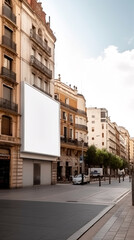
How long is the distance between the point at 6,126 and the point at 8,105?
6.39 feet

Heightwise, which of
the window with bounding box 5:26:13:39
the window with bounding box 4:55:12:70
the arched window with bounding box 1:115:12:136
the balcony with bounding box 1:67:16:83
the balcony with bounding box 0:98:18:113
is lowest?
the arched window with bounding box 1:115:12:136

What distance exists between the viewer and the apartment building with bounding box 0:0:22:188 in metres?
30.3

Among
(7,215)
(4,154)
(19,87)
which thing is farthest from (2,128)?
(7,215)

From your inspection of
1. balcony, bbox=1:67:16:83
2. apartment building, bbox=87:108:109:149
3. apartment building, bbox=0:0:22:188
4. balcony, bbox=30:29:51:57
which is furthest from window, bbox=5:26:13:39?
apartment building, bbox=87:108:109:149

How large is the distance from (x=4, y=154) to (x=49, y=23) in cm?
2120

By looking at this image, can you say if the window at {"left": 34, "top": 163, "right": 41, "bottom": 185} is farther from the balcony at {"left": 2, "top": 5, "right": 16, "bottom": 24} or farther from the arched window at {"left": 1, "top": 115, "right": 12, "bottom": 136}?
the balcony at {"left": 2, "top": 5, "right": 16, "bottom": 24}

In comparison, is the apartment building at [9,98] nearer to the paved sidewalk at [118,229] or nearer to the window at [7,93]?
the window at [7,93]

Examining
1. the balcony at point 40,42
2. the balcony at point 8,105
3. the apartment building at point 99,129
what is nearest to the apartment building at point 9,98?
the balcony at point 8,105

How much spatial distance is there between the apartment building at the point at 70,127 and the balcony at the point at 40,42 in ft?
49.0

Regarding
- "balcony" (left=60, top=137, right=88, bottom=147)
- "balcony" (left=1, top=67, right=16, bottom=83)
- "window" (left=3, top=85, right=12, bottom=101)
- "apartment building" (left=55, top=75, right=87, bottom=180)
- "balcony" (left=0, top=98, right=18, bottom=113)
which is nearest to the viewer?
"balcony" (left=0, top=98, right=18, bottom=113)

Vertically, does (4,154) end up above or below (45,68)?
below

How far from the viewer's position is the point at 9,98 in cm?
3177

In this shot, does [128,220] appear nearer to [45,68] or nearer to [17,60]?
[17,60]

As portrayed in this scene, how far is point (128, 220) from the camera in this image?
10555mm
